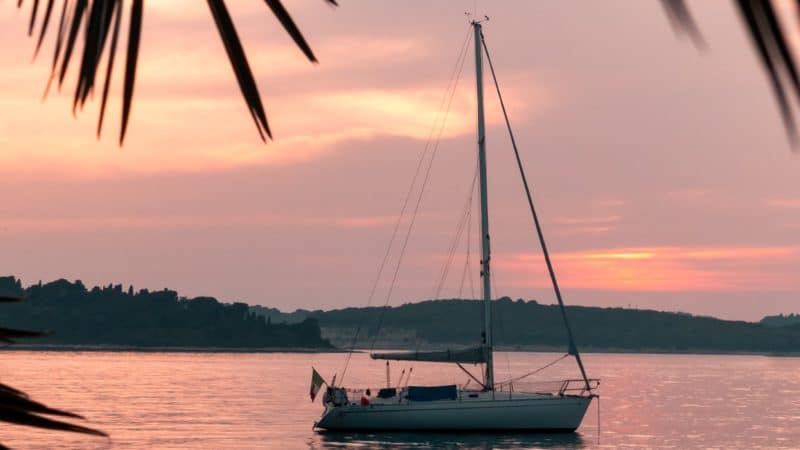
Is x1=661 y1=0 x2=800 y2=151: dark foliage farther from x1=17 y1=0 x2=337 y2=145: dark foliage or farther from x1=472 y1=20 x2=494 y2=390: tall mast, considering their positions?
x1=472 y1=20 x2=494 y2=390: tall mast

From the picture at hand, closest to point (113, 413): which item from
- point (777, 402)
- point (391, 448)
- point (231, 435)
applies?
point (231, 435)

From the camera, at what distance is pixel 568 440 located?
6138cm

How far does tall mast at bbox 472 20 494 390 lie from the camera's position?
2020 inches

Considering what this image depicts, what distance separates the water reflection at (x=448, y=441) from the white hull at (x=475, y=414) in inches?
31.2

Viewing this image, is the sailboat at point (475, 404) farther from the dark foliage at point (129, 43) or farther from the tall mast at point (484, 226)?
the dark foliage at point (129, 43)

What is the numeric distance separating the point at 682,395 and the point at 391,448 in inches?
3380

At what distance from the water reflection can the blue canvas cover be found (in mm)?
1521

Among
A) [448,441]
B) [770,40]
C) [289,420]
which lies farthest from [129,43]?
[289,420]

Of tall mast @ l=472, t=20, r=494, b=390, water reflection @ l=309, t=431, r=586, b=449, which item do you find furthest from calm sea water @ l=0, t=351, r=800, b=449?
tall mast @ l=472, t=20, r=494, b=390

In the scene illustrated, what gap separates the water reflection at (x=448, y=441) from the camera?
185 ft

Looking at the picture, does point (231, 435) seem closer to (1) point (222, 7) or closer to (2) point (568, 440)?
(2) point (568, 440)

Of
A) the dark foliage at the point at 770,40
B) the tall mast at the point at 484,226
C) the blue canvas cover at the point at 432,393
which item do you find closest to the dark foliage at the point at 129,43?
the dark foliage at the point at 770,40

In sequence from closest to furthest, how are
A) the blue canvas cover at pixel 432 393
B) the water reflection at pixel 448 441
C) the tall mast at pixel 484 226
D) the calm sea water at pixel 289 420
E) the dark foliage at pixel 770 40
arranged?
the dark foliage at pixel 770 40 < the tall mast at pixel 484 226 < the blue canvas cover at pixel 432 393 < the water reflection at pixel 448 441 < the calm sea water at pixel 289 420

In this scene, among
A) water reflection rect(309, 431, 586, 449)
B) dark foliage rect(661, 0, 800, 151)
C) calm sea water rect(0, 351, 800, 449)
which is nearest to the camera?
dark foliage rect(661, 0, 800, 151)
